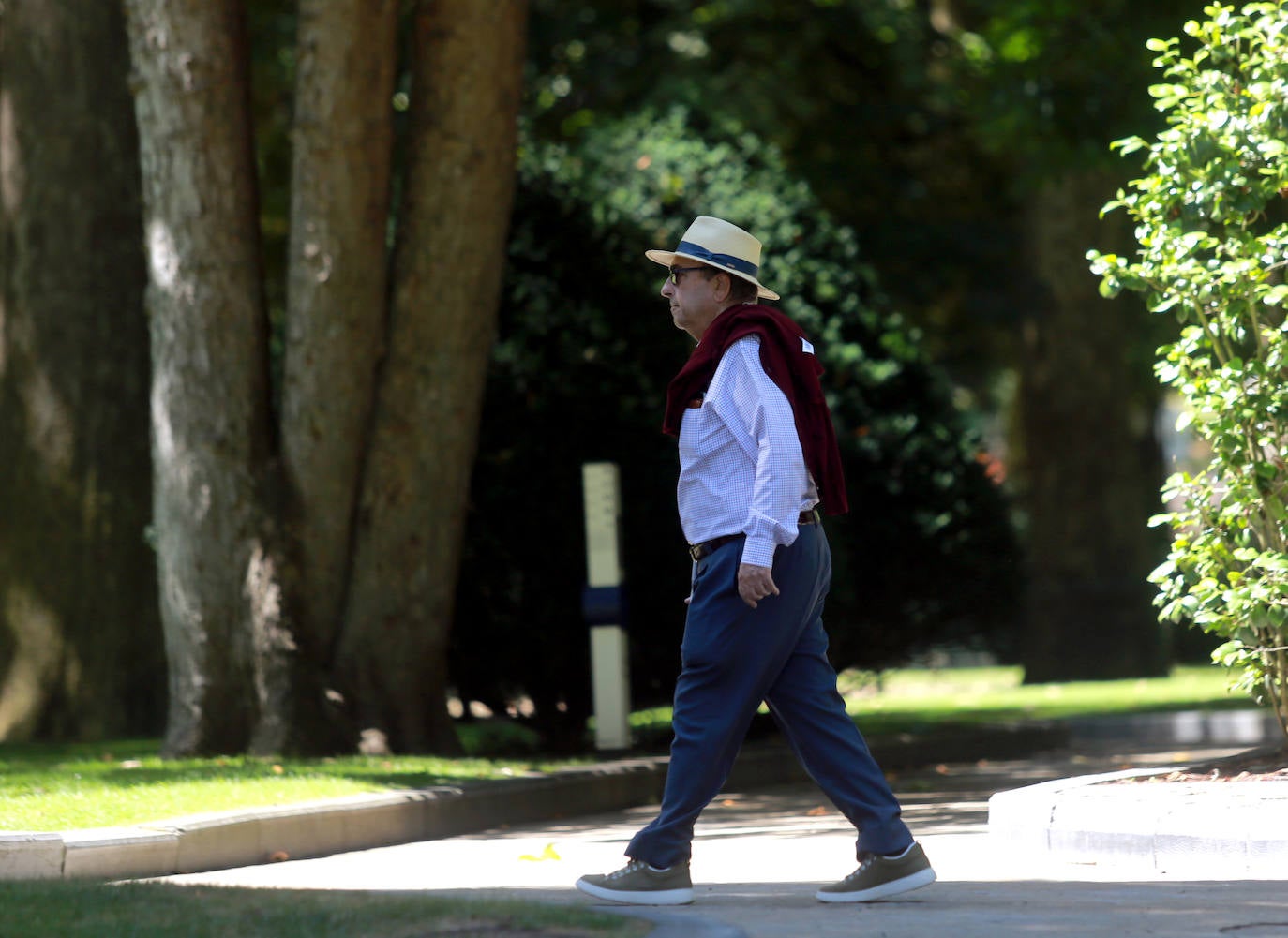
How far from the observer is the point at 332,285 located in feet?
33.6

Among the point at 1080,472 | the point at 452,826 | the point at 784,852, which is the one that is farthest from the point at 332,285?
the point at 1080,472

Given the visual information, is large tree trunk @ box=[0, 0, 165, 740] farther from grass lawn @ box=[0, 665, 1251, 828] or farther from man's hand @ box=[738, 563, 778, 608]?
man's hand @ box=[738, 563, 778, 608]

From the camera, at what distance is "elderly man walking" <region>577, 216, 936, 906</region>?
5.82 meters

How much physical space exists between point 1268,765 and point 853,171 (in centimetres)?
1359

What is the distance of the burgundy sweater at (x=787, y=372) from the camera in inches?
234

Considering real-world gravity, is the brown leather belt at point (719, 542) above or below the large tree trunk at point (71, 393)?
below

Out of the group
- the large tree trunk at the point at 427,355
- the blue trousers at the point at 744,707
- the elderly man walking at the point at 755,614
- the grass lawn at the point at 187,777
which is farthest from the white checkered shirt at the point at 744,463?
the large tree trunk at the point at 427,355

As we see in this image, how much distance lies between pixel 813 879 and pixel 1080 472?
48.8 ft

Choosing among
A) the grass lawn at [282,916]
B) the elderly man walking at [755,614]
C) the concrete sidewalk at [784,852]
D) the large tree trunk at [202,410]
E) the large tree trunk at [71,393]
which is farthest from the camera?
the large tree trunk at [71,393]

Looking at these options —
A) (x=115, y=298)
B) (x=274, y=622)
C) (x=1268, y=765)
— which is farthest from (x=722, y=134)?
(x=1268, y=765)

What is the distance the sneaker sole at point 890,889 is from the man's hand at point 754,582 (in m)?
0.91

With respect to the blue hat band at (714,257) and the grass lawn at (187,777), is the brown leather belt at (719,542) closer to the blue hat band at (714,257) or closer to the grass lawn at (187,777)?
the blue hat band at (714,257)

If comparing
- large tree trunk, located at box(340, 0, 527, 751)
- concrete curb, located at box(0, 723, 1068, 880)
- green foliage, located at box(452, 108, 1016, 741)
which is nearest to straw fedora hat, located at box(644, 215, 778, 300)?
concrete curb, located at box(0, 723, 1068, 880)

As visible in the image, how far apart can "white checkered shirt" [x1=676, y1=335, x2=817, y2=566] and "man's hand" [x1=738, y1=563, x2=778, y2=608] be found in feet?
0.07
